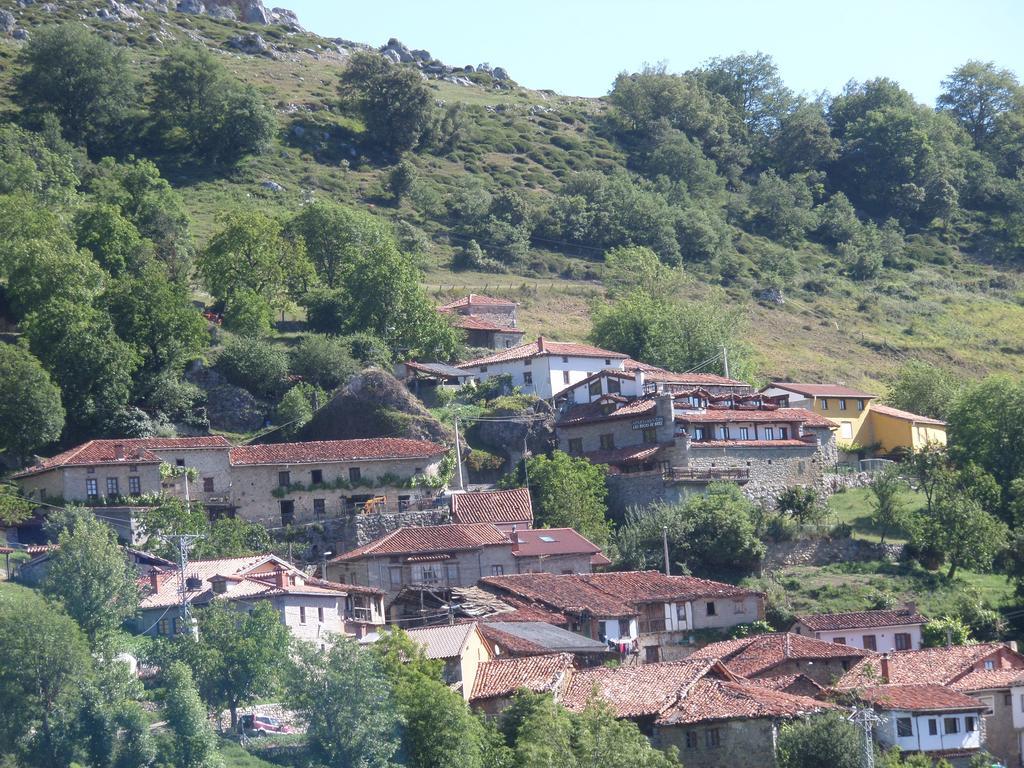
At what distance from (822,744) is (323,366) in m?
40.8

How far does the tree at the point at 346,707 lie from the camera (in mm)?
44812

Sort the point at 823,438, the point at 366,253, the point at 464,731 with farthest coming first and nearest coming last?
the point at 366,253 < the point at 823,438 < the point at 464,731

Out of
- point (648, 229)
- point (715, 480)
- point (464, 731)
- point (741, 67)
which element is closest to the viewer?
point (464, 731)

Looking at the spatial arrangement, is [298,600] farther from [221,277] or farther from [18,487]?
[221,277]

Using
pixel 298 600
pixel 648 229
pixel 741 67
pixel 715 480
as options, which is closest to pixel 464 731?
pixel 298 600

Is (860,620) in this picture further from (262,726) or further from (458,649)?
(262,726)

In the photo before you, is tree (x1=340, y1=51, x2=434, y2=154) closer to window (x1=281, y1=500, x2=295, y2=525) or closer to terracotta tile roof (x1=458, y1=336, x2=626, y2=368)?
terracotta tile roof (x1=458, y1=336, x2=626, y2=368)

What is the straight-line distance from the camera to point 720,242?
137m

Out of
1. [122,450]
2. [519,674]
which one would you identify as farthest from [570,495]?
[519,674]

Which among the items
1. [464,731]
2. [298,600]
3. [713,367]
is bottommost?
[464,731]

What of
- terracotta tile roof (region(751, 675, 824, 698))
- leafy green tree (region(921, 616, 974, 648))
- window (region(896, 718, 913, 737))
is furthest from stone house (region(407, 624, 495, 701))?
leafy green tree (region(921, 616, 974, 648))

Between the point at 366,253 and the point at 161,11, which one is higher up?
the point at 161,11

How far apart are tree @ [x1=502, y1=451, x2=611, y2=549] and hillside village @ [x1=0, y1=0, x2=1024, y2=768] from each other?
8.6 inches

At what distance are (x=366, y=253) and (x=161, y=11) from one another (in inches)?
3825
